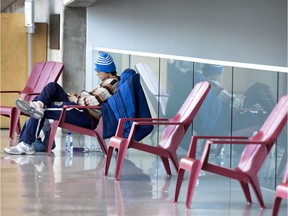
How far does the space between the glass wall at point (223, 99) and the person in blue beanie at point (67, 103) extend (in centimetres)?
53

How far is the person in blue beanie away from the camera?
867cm

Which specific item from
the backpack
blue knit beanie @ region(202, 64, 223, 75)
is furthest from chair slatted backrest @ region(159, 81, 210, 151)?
the backpack

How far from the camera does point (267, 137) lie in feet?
19.1

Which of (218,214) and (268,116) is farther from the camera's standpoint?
(268,116)

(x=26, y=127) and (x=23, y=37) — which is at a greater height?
(x=23, y=37)

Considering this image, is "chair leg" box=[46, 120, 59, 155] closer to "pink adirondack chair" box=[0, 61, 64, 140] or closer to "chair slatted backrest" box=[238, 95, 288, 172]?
"pink adirondack chair" box=[0, 61, 64, 140]

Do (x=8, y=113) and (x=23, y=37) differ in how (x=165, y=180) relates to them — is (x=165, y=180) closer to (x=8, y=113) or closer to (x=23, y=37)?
(x=8, y=113)

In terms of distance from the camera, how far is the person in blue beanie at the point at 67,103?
8.67 meters

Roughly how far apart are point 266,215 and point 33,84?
6.17 meters

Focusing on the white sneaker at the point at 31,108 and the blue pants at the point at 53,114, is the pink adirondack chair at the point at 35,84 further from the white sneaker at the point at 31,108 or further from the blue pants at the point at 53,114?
the white sneaker at the point at 31,108

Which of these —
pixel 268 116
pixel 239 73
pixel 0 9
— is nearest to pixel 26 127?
pixel 239 73

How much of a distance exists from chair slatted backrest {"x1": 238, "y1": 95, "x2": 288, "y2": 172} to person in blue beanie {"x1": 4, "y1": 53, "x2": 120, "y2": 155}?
9.48 ft

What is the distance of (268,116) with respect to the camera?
20.0 feet

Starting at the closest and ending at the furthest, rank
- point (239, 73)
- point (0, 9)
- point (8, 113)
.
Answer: point (239, 73)
point (8, 113)
point (0, 9)
